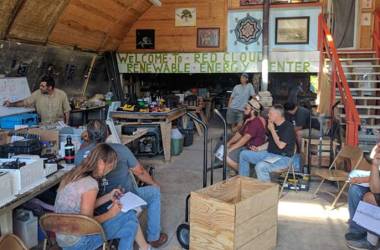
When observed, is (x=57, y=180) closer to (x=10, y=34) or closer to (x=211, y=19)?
(x=10, y=34)

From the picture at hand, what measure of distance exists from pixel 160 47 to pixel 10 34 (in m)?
4.67

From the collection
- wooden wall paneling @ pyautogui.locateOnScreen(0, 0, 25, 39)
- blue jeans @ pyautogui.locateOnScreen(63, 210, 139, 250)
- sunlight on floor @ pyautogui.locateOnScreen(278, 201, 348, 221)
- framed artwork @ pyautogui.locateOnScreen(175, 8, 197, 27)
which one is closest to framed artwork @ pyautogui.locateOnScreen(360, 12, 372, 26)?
framed artwork @ pyautogui.locateOnScreen(175, 8, 197, 27)

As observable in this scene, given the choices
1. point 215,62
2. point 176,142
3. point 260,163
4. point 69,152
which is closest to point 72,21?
point 176,142

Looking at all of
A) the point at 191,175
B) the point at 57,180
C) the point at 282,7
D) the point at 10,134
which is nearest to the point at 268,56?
the point at 282,7

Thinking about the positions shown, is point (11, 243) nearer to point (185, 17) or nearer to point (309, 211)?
point (309, 211)

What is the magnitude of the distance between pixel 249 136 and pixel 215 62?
198 inches

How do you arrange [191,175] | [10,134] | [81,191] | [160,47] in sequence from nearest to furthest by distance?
[81,191] < [10,134] < [191,175] < [160,47]

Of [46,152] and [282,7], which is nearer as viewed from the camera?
[46,152]

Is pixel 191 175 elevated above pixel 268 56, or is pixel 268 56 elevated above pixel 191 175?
pixel 268 56

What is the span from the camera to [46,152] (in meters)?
3.90

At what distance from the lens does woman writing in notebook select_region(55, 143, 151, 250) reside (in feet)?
8.57

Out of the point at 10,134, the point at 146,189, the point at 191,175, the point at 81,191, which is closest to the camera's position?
the point at 81,191

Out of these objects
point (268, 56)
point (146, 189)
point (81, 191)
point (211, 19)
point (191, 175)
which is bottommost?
point (191, 175)

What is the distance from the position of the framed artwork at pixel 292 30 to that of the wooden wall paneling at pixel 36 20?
5.09m
